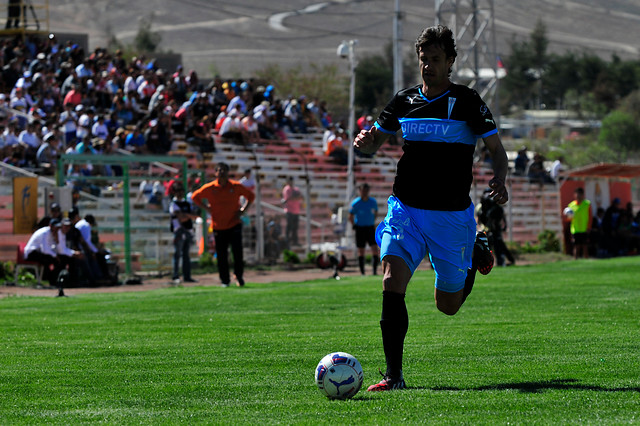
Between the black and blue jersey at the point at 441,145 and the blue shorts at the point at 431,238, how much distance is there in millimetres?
68

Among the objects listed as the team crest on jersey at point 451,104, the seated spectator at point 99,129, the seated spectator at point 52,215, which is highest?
the seated spectator at point 99,129

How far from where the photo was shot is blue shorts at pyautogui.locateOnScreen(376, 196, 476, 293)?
693cm

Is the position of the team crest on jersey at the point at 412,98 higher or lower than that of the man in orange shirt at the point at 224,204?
higher

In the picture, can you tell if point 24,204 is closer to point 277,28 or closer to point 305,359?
point 305,359

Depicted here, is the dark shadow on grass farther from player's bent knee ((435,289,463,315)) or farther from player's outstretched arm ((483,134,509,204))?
player's outstretched arm ((483,134,509,204))

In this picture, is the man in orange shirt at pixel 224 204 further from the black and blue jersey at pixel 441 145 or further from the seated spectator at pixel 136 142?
the black and blue jersey at pixel 441 145

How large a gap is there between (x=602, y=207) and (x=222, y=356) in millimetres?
25603

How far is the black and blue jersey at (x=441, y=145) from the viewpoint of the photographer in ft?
22.8

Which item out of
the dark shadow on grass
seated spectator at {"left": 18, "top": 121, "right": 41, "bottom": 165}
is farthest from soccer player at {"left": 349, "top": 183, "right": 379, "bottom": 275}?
the dark shadow on grass

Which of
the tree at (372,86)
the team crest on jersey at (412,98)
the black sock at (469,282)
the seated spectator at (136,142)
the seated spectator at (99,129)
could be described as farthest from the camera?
the tree at (372,86)

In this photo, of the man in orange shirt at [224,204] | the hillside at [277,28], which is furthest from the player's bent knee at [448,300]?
the hillside at [277,28]

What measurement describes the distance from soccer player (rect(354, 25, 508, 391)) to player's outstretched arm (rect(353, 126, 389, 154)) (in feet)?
0.73

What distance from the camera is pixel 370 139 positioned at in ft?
23.6

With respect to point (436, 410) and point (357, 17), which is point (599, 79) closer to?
point (357, 17)
